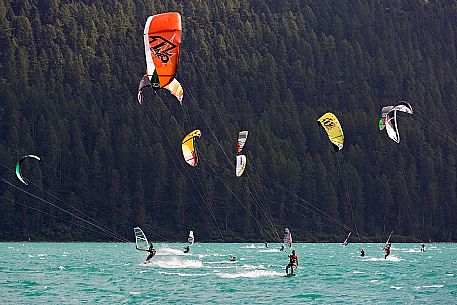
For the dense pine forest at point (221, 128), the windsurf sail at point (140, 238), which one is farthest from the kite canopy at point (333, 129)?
the dense pine forest at point (221, 128)

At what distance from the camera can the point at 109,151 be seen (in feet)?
482

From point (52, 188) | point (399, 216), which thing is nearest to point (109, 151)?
point (52, 188)

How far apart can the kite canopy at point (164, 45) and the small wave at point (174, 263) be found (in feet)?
100

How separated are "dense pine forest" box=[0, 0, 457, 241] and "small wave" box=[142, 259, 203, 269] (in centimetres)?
4015

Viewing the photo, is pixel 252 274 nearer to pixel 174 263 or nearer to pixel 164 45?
pixel 174 263

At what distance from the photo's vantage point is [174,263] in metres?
71.4

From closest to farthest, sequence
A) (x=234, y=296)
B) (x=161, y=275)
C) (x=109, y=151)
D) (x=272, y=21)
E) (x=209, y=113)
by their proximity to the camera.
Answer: (x=234, y=296) < (x=161, y=275) < (x=109, y=151) < (x=209, y=113) < (x=272, y=21)

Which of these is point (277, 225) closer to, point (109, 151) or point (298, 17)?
point (109, 151)

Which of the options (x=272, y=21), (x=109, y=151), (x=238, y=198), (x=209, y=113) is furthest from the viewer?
(x=272, y=21)

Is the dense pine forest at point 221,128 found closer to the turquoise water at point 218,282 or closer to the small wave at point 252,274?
the turquoise water at point 218,282

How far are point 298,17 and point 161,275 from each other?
147 metres

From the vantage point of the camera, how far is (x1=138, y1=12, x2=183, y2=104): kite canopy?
36.2 meters

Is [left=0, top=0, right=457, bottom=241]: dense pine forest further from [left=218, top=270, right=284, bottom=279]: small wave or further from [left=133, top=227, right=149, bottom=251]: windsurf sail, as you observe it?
[left=218, top=270, right=284, bottom=279]: small wave

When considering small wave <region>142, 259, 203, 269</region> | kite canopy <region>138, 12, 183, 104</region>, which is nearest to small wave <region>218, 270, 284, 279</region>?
small wave <region>142, 259, 203, 269</region>
